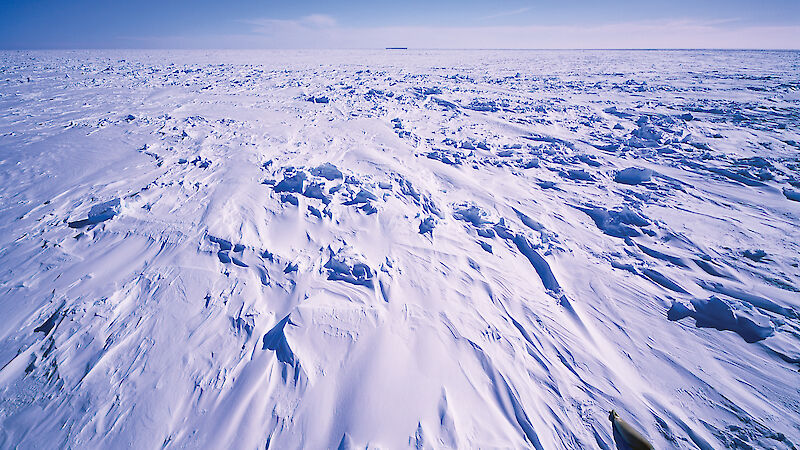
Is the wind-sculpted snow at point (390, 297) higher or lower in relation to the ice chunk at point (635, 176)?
lower

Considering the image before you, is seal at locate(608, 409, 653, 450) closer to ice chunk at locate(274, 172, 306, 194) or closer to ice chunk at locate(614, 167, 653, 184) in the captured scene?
ice chunk at locate(274, 172, 306, 194)

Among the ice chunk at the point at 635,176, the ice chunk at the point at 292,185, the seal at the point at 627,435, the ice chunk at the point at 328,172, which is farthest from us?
the ice chunk at the point at 635,176

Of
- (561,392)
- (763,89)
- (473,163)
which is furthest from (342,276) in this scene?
(763,89)

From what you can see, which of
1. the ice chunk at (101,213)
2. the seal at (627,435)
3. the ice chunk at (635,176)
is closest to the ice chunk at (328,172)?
the ice chunk at (101,213)

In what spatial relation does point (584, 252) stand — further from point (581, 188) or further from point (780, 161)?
point (780, 161)

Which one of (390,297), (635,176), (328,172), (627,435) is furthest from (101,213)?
(635,176)

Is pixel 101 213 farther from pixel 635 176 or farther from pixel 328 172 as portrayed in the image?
pixel 635 176

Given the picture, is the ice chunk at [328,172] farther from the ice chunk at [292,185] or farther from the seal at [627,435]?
the seal at [627,435]
